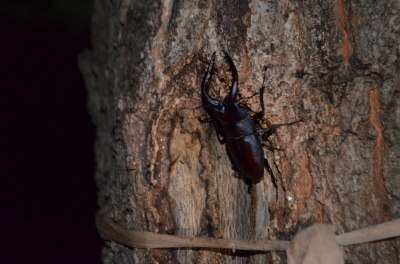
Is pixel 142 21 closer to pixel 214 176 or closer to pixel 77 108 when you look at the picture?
pixel 214 176

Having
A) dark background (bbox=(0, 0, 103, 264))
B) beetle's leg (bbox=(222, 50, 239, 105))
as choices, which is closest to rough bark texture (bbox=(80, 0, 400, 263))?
beetle's leg (bbox=(222, 50, 239, 105))

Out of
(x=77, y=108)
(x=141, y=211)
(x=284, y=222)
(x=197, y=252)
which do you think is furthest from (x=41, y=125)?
(x=284, y=222)

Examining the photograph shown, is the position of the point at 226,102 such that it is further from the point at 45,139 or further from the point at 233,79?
the point at 45,139

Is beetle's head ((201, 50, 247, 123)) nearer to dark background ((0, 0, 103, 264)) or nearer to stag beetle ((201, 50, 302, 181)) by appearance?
stag beetle ((201, 50, 302, 181))

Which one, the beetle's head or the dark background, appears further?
the dark background

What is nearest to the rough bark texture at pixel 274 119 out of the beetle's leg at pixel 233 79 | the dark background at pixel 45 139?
the beetle's leg at pixel 233 79
